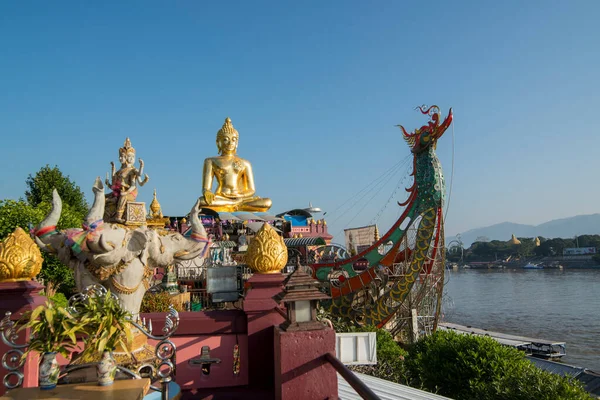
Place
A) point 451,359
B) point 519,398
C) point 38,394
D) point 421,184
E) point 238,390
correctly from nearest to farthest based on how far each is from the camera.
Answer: point 38,394 → point 238,390 → point 519,398 → point 451,359 → point 421,184

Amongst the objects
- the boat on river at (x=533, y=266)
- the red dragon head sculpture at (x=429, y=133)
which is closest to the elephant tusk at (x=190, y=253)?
the red dragon head sculpture at (x=429, y=133)

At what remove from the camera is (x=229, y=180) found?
21.5 m

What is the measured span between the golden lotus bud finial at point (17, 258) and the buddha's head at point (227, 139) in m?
17.3

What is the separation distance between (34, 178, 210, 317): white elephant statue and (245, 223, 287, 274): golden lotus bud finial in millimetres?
592

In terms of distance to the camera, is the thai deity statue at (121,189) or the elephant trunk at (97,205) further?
the thai deity statue at (121,189)

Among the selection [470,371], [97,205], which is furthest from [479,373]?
[97,205]

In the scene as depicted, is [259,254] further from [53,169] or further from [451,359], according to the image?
[53,169]

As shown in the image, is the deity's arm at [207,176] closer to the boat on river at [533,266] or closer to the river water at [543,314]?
the river water at [543,314]

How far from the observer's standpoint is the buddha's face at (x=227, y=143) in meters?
22.0

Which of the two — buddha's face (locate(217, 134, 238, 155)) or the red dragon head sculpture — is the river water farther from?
buddha's face (locate(217, 134, 238, 155))

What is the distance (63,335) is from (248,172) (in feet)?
63.5

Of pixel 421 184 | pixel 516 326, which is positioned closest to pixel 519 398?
pixel 421 184

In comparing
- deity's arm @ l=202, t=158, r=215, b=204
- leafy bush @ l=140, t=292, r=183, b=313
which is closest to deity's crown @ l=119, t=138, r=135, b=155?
leafy bush @ l=140, t=292, r=183, b=313

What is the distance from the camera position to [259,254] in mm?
5066
